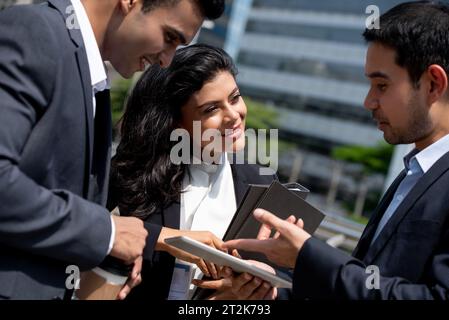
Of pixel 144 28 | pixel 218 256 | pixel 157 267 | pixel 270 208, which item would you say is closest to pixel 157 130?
pixel 157 267

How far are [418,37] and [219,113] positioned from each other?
110 centimetres

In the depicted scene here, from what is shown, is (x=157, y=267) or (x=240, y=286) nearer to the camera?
(x=240, y=286)

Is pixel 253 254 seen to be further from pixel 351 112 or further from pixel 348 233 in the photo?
pixel 351 112

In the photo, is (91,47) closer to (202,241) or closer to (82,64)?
(82,64)

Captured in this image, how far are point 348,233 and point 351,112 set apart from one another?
4202 centimetres

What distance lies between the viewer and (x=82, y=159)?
1626 millimetres

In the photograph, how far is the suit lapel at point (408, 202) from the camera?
1.84 meters

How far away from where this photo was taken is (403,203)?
73.8 inches

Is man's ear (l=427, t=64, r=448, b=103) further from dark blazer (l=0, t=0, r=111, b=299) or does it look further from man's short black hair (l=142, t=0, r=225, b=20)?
dark blazer (l=0, t=0, r=111, b=299)

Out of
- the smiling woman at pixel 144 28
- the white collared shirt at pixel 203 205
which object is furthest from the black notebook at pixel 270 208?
the smiling woman at pixel 144 28

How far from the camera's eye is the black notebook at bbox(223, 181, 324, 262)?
81.4 inches

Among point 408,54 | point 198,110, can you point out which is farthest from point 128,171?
point 408,54

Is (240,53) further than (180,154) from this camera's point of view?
Yes

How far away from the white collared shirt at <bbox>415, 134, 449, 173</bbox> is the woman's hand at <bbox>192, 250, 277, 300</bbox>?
2.38 feet
